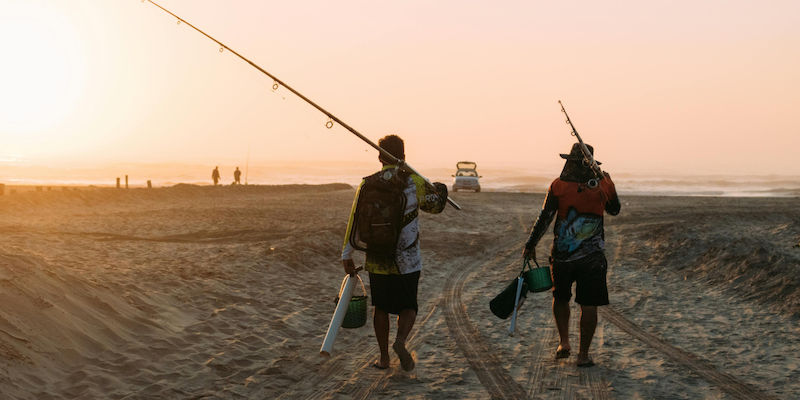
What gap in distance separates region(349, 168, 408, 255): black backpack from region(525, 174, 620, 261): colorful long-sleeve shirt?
129 cm

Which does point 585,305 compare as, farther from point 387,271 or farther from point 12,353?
point 12,353

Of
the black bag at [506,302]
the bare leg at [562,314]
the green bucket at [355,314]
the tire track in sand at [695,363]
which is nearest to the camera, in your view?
the tire track in sand at [695,363]

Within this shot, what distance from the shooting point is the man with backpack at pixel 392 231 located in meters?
4.94

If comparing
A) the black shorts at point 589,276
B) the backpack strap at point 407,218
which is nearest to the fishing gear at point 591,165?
the black shorts at point 589,276

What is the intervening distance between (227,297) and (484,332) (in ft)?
11.8

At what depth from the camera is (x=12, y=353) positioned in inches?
194

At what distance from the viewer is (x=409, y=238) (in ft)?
16.6

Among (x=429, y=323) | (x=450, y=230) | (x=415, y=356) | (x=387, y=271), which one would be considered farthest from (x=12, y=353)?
(x=450, y=230)

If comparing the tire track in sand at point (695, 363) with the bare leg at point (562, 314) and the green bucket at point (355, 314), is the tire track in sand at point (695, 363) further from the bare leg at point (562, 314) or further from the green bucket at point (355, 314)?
the green bucket at point (355, 314)

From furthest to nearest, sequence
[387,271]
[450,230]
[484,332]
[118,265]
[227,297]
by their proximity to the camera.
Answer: [450,230], [118,265], [227,297], [484,332], [387,271]

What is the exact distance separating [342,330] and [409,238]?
8.56 feet

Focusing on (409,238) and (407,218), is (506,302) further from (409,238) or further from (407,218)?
(407,218)

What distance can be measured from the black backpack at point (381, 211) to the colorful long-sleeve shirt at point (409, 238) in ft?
0.20

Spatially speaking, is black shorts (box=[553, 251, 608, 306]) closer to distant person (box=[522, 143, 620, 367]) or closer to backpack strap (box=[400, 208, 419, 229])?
distant person (box=[522, 143, 620, 367])
